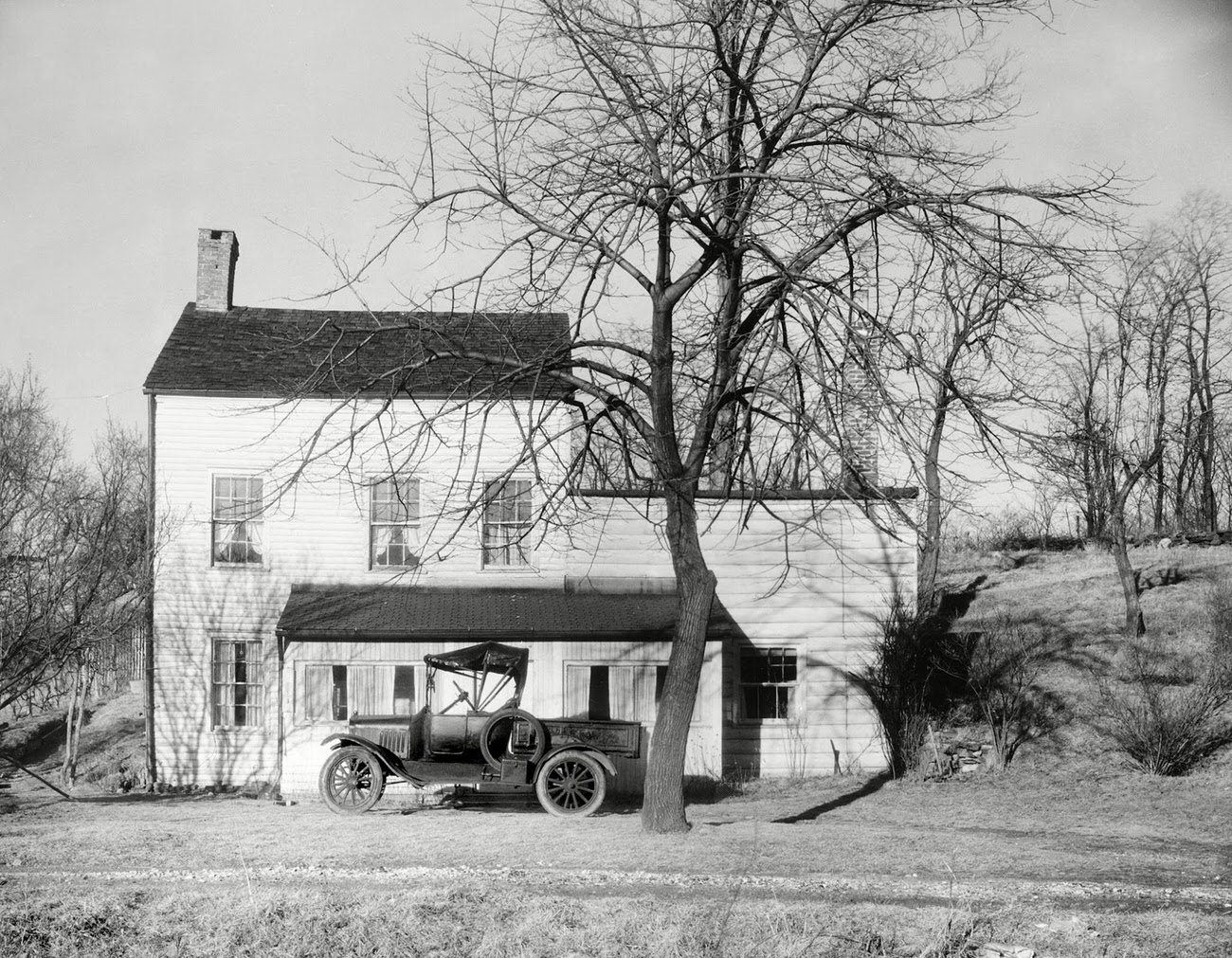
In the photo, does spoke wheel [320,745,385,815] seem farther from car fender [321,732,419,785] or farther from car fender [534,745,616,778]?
car fender [534,745,616,778]

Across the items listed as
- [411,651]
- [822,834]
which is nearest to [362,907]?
[822,834]

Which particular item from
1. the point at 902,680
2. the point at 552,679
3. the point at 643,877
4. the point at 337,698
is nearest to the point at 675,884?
the point at 643,877

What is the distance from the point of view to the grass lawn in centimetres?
816

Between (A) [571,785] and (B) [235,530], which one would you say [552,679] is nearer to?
(A) [571,785]

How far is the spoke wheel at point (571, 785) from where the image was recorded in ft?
53.5

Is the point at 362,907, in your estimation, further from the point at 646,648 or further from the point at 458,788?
the point at 646,648

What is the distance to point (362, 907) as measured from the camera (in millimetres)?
8719

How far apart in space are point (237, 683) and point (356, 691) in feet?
11.1

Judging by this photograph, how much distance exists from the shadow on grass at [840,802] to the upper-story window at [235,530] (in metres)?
11.0

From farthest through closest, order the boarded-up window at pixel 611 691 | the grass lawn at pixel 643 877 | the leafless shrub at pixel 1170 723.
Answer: the boarded-up window at pixel 611 691 → the leafless shrub at pixel 1170 723 → the grass lawn at pixel 643 877

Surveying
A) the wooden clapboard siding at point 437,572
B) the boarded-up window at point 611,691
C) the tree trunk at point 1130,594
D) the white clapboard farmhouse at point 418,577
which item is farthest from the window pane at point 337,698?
the tree trunk at point 1130,594

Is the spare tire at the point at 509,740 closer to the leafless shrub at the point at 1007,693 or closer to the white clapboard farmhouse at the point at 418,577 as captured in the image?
the white clapboard farmhouse at the point at 418,577

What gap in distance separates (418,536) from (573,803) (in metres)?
7.54

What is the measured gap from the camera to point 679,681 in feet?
44.5
